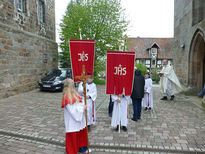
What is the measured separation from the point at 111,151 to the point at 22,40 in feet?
32.9

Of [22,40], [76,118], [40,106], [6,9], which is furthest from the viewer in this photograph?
[22,40]

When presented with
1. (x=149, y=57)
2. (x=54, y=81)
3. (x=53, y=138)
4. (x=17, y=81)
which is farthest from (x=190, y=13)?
(x=149, y=57)

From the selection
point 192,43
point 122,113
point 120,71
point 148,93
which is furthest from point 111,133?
point 192,43

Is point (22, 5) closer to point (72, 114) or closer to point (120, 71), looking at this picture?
point (120, 71)

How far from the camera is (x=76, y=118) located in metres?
3.54

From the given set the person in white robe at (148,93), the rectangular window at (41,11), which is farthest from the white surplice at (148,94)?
the rectangular window at (41,11)

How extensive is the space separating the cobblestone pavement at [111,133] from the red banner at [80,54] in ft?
5.58

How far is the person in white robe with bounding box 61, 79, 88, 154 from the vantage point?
3465 mm

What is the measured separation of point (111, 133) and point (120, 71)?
1.75 metres

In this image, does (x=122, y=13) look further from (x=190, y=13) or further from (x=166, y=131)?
(x=166, y=131)

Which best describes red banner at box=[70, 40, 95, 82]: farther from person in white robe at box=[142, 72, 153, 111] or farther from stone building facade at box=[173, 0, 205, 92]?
stone building facade at box=[173, 0, 205, 92]

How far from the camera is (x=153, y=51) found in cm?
3481

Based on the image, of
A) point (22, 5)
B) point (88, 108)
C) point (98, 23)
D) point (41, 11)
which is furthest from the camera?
point (98, 23)

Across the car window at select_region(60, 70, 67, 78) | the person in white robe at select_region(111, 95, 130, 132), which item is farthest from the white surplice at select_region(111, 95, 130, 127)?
the car window at select_region(60, 70, 67, 78)
